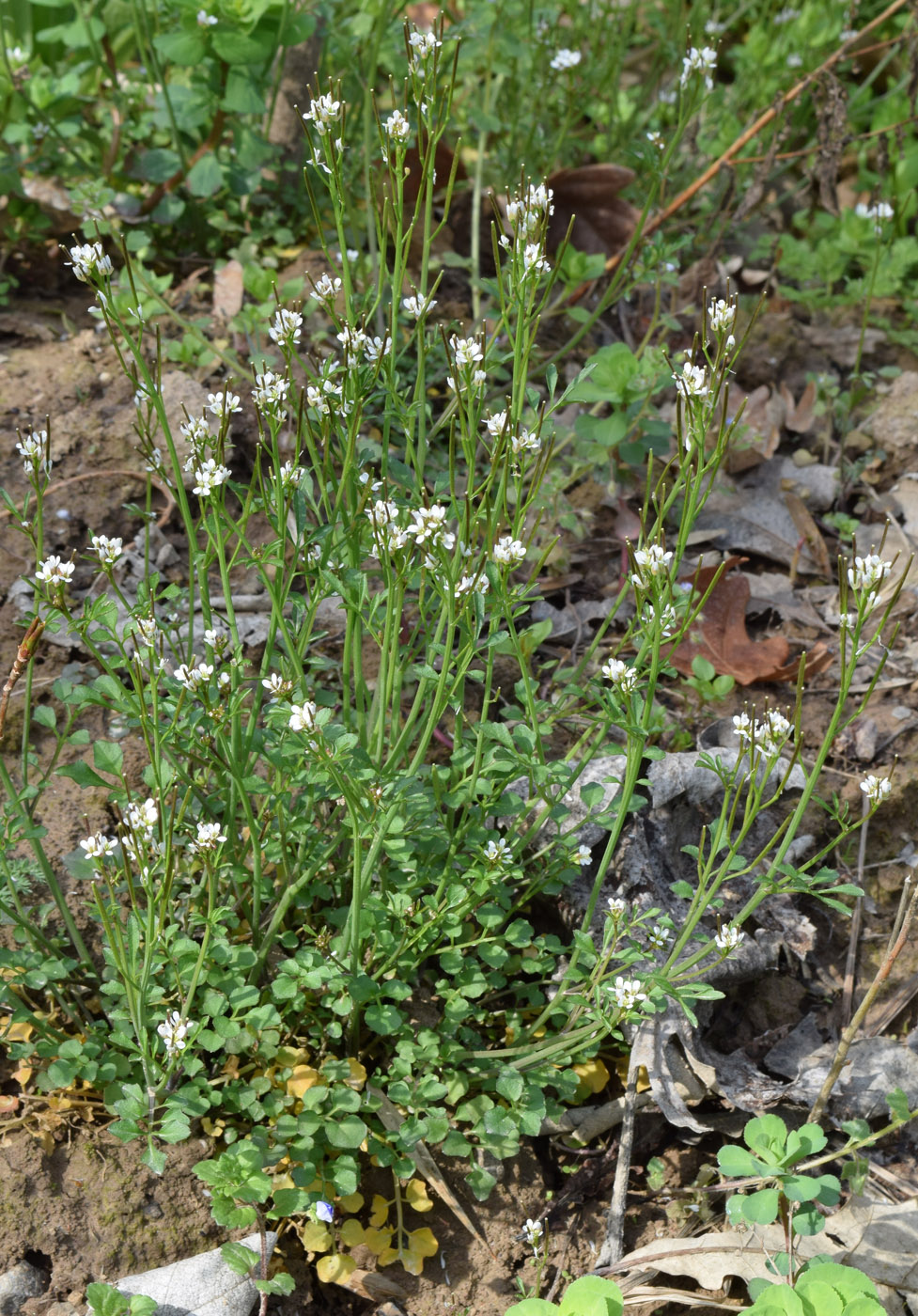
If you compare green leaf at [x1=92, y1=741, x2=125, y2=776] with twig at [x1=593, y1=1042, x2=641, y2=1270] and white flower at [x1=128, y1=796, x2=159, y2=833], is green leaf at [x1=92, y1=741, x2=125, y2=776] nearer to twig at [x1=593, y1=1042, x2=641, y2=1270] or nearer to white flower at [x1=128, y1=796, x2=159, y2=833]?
white flower at [x1=128, y1=796, x2=159, y2=833]

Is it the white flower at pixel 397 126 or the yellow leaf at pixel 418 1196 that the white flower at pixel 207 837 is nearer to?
the yellow leaf at pixel 418 1196

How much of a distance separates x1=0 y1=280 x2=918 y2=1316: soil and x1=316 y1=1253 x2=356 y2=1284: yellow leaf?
50 millimetres

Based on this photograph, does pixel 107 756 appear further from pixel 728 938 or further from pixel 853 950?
pixel 853 950

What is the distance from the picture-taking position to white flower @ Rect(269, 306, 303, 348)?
185 centimetres

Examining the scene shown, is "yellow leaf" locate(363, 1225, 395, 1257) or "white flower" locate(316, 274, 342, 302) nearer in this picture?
"white flower" locate(316, 274, 342, 302)

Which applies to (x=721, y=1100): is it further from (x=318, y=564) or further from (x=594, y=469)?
(x=594, y=469)

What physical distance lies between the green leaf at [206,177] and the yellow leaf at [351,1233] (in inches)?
118

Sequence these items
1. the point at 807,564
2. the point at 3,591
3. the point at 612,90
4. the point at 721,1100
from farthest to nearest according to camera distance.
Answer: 1. the point at 612,90
2. the point at 807,564
3. the point at 3,591
4. the point at 721,1100

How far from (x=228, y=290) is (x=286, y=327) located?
1.94m

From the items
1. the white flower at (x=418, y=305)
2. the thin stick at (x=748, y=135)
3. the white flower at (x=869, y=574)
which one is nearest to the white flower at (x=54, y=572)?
the white flower at (x=418, y=305)

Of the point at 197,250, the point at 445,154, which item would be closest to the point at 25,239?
the point at 197,250

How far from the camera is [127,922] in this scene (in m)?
2.10

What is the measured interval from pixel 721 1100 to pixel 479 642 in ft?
3.90

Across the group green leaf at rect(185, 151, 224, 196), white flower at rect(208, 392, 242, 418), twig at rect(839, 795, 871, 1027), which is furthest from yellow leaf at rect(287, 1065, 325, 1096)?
green leaf at rect(185, 151, 224, 196)
